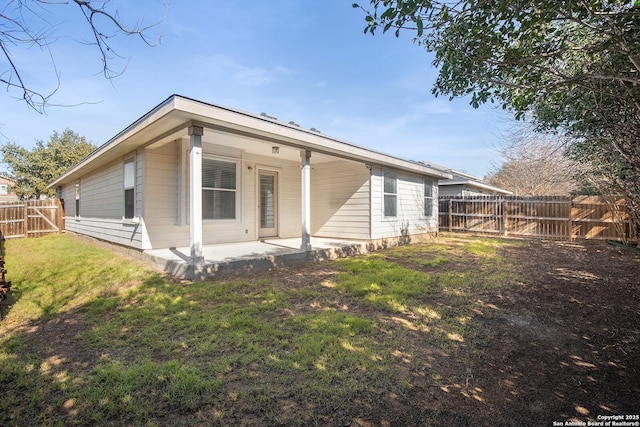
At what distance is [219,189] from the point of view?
288 inches

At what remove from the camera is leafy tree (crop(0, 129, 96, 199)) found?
22359 mm

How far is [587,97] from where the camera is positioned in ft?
11.3

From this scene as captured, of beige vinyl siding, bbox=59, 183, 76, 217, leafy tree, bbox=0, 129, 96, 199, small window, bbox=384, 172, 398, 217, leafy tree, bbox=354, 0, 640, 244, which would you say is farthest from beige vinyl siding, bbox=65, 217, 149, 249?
leafy tree, bbox=0, 129, 96, 199

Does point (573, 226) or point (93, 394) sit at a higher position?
point (573, 226)

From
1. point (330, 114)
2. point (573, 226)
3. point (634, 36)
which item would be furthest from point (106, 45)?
point (330, 114)

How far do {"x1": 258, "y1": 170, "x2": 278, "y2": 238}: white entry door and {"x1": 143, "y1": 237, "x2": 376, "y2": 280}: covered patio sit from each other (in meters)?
0.88

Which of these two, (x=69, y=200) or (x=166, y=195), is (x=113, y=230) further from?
(x=69, y=200)

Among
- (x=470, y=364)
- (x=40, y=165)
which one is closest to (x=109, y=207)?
(x=470, y=364)

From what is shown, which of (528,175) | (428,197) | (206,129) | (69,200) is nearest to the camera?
(206,129)

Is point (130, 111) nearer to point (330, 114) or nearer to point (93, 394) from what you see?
point (93, 394)

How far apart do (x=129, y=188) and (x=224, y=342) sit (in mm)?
5800

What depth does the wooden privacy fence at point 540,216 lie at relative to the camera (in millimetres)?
9719

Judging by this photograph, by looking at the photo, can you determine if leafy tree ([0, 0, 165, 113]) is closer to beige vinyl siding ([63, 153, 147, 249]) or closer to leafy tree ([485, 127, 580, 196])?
beige vinyl siding ([63, 153, 147, 249])

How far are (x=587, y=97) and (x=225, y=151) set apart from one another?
6593 mm
